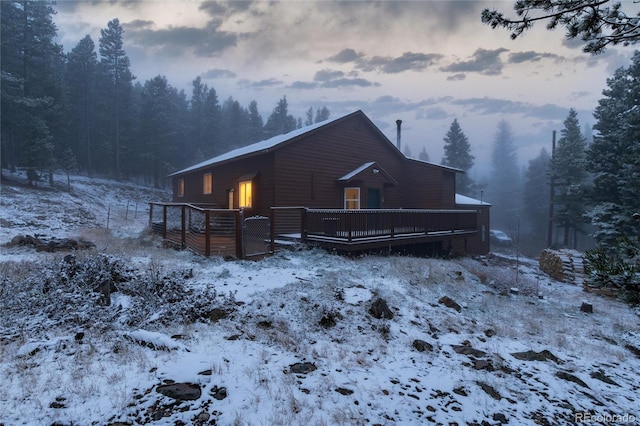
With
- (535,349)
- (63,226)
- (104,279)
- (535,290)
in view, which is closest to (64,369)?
(104,279)

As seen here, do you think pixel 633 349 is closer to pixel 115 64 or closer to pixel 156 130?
pixel 156 130

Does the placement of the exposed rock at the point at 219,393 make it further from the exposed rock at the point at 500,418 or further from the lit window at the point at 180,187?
the lit window at the point at 180,187

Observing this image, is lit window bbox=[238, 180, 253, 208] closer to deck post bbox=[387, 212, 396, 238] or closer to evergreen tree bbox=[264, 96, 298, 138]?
deck post bbox=[387, 212, 396, 238]

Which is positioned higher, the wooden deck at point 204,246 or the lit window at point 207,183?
the lit window at point 207,183

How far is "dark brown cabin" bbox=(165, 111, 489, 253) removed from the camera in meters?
15.9

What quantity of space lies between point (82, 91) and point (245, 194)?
148 ft

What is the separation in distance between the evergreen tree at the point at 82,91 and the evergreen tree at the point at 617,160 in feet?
187

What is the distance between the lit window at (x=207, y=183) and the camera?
22094mm

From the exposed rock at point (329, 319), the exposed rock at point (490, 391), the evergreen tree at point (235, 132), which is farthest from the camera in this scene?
the evergreen tree at point (235, 132)

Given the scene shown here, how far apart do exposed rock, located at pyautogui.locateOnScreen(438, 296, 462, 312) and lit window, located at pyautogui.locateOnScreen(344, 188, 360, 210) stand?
9774 mm

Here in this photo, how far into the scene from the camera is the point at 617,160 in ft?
65.2

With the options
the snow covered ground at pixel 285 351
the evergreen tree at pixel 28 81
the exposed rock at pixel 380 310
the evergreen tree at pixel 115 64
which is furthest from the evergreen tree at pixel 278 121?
the exposed rock at pixel 380 310

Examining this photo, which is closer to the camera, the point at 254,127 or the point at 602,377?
the point at 602,377

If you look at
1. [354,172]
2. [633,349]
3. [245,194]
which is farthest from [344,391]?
[245,194]
